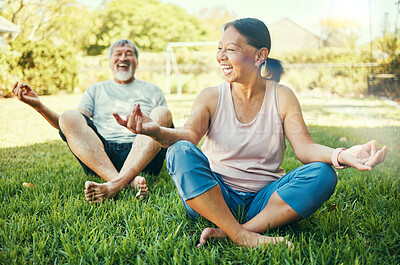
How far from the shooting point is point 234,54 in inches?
63.7

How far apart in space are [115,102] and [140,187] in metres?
0.88

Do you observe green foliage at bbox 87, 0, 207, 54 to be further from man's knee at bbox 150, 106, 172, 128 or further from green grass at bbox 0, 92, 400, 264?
green grass at bbox 0, 92, 400, 264

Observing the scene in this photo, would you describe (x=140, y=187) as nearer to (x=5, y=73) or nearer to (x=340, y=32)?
(x=5, y=73)

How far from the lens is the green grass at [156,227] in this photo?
134 cm

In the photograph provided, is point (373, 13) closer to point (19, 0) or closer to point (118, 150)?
point (118, 150)

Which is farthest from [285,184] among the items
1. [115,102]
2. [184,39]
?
[184,39]

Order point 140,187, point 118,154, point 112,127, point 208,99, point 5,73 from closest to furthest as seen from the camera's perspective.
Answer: point 208,99 → point 140,187 → point 118,154 → point 112,127 → point 5,73

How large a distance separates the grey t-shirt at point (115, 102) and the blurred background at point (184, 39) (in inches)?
50.3

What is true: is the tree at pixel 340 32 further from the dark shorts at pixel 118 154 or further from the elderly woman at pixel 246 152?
the elderly woman at pixel 246 152

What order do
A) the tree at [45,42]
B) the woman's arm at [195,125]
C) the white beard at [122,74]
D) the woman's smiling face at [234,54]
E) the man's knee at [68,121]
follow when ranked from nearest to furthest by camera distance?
the woman's arm at [195,125] < the woman's smiling face at [234,54] < the man's knee at [68,121] < the white beard at [122,74] < the tree at [45,42]

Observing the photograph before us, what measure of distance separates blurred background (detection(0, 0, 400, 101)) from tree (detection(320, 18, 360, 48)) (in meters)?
0.03

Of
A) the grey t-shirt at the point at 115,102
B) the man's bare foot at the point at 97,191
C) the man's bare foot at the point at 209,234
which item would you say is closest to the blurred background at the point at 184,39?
the grey t-shirt at the point at 115,102

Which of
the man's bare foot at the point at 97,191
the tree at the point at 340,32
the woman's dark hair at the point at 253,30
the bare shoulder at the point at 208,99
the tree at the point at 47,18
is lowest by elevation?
the man's bare foot at the point at 97,191

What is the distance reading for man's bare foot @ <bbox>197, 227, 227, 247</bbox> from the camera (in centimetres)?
146
